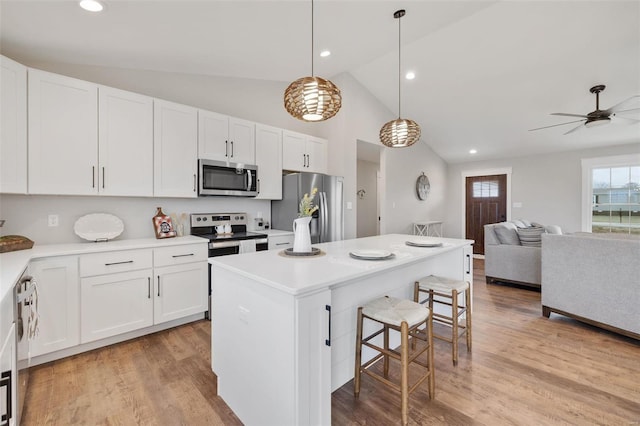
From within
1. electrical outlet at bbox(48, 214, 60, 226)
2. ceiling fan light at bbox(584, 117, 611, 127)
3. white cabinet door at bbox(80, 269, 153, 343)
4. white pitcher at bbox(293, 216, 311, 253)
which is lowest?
white cabinet door at bbox(80, 269, 153, 343)

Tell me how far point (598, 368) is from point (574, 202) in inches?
195

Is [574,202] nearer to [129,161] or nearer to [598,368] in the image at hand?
[598,368]

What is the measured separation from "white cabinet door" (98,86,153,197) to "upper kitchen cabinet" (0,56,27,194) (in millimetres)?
467

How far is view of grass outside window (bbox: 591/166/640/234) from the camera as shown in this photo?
5211 millimetres

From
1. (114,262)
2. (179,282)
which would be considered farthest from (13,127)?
(179,282)

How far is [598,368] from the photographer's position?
2078mm

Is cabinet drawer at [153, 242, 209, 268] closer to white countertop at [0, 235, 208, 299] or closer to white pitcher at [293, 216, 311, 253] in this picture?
white countertop at [0, 235, 208, 299]

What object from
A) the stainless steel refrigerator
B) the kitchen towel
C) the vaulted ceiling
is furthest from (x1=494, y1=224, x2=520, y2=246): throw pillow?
the kitchen towel

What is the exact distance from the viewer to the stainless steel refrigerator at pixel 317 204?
3.77 meters

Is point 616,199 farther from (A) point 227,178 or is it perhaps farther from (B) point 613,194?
(A) point 227,178

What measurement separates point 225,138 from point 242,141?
0.22 metres

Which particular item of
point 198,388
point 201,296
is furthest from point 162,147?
point 198,388

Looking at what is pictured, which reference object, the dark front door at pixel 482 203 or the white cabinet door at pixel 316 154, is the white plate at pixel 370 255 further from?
the dark front door at pixel 482 203

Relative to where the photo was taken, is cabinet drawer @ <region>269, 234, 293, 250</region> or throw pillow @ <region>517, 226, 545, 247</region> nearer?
cabinet drawer @ <region>269, 234, 293, 250</region>
